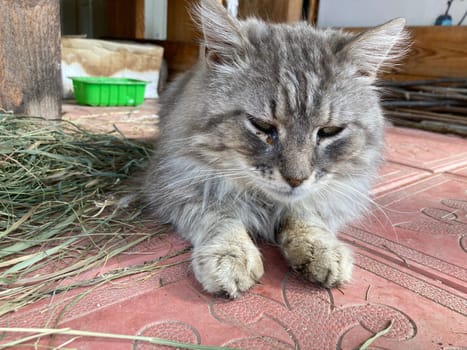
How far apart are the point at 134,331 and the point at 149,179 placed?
2.87 ft

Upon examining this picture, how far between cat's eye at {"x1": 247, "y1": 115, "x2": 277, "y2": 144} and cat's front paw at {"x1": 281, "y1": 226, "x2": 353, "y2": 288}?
1.13ft

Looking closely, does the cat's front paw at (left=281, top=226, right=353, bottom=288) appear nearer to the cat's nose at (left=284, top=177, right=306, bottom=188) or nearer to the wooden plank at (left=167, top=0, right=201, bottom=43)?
the cat's nose at (left=284, top=177, right=306, bottom=188)

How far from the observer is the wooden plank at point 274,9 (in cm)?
440

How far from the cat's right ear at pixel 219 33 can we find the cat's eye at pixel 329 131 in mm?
416

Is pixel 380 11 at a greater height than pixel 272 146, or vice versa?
pixel 380 11

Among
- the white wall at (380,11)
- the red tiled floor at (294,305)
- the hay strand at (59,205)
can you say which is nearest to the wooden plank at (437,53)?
the white wall at (380,11)

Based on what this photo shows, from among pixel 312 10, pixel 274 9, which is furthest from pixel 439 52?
pixel 274 9

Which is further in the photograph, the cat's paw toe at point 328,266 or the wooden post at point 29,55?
the wooden post at point 29,55

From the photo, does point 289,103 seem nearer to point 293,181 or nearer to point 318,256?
point 293,181

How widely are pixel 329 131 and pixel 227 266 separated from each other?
62 centimetres

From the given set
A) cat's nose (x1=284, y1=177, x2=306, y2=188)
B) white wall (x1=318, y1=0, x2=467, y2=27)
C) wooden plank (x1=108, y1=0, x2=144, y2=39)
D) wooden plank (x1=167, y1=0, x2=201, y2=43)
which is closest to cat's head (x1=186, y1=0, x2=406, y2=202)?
cat's nose (x1=284, y1=177, x2=306, y2=188)

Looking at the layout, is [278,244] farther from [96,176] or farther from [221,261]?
[96,176]

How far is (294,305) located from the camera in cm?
109

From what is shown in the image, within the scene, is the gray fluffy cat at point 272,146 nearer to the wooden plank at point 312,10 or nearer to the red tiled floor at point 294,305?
the red tiled floor at point 294,305
